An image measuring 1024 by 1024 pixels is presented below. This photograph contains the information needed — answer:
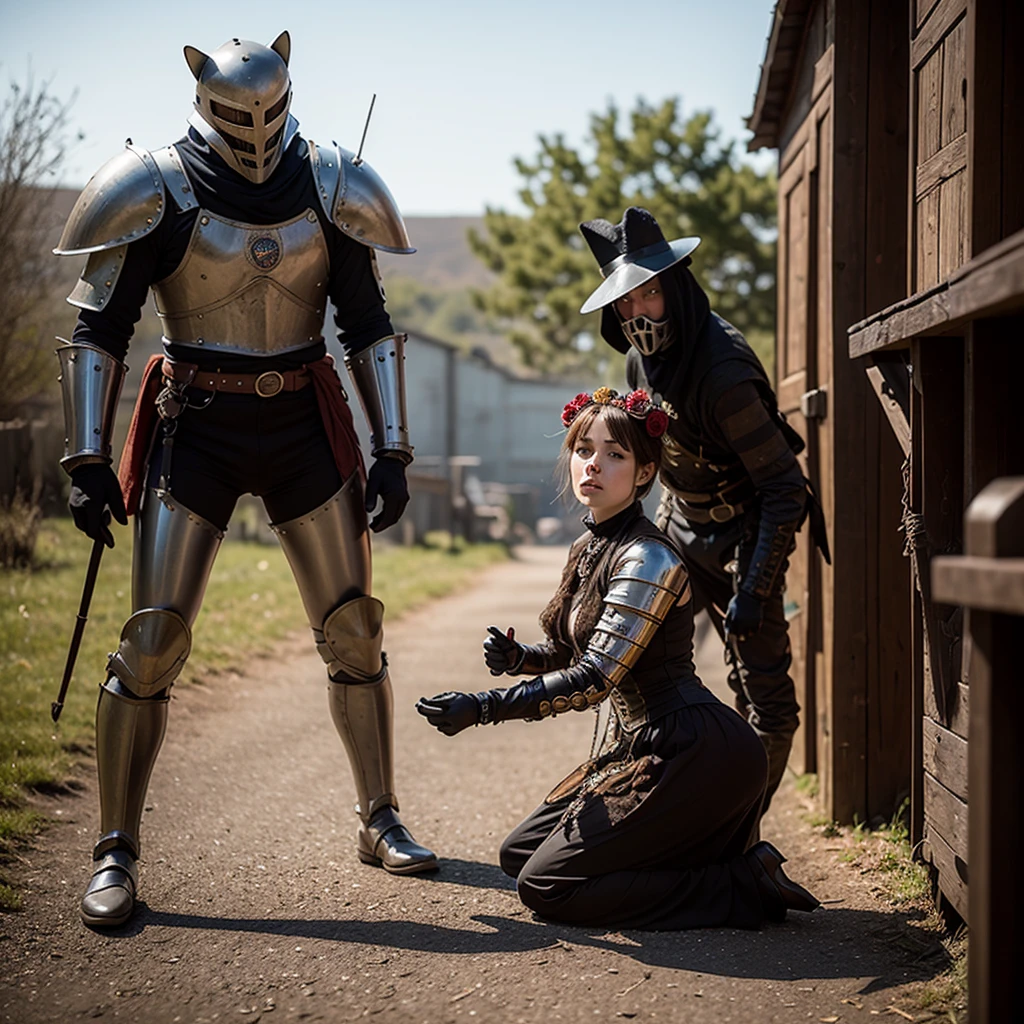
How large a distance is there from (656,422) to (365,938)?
1.58 metres

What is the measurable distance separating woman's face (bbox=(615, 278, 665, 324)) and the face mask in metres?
0.01

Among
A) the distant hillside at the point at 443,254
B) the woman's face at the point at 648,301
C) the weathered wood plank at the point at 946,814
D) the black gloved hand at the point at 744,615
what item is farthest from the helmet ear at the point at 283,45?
the distant hillside at the point at 443,254

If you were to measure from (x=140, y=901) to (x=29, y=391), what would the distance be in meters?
8.85

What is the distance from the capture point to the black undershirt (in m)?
3.64

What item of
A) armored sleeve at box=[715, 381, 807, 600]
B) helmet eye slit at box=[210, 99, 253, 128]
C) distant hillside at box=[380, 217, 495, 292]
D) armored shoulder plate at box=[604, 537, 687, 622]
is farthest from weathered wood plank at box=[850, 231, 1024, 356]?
distant hillside at box=[380, 217, 495, 292]

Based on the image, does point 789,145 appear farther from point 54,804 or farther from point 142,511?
point 54,804

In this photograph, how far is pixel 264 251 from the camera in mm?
3715

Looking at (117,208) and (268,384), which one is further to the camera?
(268,384)

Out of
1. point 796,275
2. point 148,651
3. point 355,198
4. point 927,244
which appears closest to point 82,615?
point 148,651

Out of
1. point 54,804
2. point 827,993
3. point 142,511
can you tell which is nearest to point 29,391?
point 54,804

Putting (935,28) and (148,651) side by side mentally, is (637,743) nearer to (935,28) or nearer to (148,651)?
(148,651)

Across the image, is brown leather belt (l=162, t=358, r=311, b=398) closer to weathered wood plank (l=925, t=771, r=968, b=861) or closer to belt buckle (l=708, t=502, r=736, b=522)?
belt buckle (l=708, t=502, r=736, b=522)

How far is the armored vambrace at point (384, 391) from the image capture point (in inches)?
156

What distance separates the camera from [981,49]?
2.99 metres
